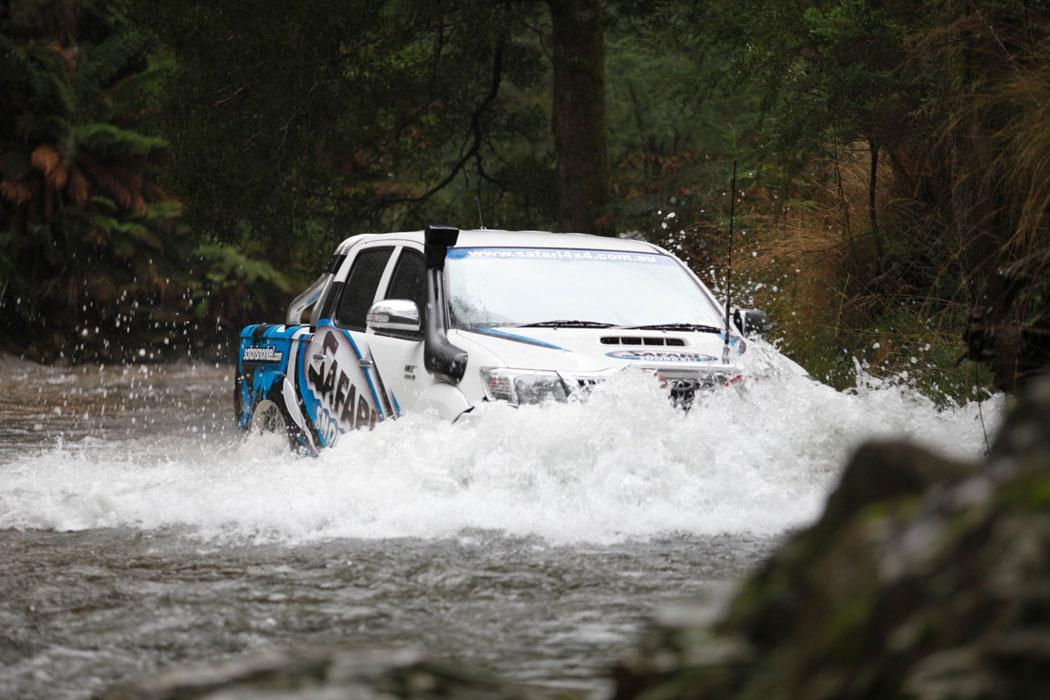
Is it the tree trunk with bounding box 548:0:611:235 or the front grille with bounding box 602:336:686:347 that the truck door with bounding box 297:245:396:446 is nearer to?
the front grille with bounding box 602:336:686:347

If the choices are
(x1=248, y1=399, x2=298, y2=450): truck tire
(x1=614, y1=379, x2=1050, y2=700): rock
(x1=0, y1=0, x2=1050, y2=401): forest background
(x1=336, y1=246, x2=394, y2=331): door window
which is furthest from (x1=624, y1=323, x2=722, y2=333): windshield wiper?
(x1=614, y1=379, x2=1050, y2=700): rock

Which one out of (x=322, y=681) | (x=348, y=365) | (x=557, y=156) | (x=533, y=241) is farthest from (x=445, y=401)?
(x=557, y=156)

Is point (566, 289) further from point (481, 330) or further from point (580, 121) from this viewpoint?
point (580, 121)

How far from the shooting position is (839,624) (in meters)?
2.39

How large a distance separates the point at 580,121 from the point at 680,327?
32.3ft

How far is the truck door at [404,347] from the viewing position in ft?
28.0

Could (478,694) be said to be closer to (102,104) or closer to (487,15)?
(487,15)

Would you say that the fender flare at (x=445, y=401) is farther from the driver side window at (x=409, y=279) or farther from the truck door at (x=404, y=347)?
the driver side window at (x=409, y=279)

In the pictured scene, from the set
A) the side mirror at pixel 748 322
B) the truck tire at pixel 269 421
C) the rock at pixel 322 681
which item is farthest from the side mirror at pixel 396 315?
the rock at pixel 322 681

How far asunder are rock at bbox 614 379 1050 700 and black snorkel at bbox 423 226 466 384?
5.32m

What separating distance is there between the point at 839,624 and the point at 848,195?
11.8 meters

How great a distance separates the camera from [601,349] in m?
8.16

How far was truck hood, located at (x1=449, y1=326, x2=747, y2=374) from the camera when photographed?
7957mm

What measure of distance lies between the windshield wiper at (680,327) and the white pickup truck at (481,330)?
0.01 m
